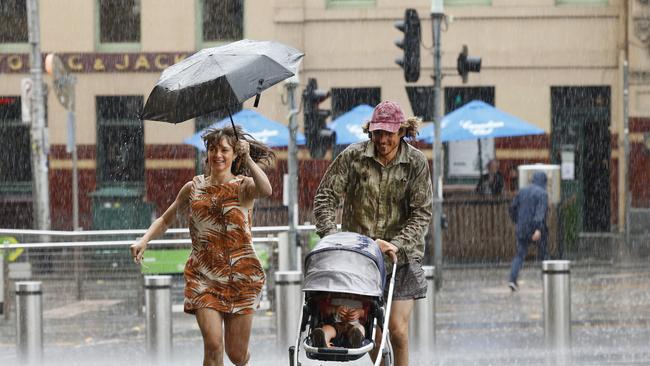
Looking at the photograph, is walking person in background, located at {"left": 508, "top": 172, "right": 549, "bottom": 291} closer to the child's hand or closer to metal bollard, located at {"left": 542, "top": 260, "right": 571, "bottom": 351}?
metal bollard, located at {"left": 542, "top": 260, "right": 571, "bottom": 351}

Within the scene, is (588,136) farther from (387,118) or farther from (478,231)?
(387,118)

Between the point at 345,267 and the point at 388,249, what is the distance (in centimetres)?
57

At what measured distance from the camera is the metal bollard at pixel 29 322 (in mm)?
13062

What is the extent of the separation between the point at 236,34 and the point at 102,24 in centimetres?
288

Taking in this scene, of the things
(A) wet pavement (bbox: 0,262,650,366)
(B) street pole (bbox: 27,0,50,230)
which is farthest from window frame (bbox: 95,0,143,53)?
(A) wet pavement (bbox: 0,262,650,366)

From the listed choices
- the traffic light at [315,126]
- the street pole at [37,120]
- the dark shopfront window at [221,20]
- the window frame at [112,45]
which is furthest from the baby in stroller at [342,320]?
the dark shopfront window at [221,20]

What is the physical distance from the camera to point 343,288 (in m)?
7.53

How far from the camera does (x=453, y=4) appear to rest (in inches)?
1271

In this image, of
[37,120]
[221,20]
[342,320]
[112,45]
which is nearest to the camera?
[342,320]

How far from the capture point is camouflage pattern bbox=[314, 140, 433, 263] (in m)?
8.44

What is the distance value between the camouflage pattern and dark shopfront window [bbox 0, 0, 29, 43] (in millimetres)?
25167

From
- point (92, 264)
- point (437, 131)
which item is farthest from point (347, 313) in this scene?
point (437, 131)

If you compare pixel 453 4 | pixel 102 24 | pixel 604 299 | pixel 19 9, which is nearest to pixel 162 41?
pixel 102 24

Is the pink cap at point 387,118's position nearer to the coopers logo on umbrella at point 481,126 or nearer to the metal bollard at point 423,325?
the metal bollard at point 423,325
